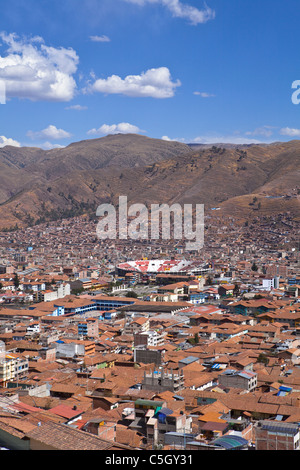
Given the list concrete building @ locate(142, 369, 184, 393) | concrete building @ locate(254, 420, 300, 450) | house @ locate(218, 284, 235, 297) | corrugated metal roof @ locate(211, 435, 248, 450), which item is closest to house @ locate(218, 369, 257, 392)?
concrete building @ locate(142, 369, 184, 393)

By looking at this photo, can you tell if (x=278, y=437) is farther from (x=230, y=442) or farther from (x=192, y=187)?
(x=192, y=187)

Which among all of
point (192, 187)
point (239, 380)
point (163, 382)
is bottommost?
point (239, 380)

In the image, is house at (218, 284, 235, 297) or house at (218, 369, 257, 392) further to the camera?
house at (218, 284, 235, 297)

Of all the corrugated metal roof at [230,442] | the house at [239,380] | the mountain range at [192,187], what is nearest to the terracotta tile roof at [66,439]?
the corrugated metal roof at [230,442]

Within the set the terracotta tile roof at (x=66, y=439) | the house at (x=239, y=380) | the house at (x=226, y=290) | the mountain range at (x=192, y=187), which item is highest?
the mountain range at (x=192, y=187)

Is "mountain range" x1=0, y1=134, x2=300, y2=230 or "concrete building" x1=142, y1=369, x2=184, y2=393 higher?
"mountain range" x1=0, y1=134, x2=300, y2=230

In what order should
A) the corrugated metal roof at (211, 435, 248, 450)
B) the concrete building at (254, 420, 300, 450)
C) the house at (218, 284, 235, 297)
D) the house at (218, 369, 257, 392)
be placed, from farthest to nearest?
the house at (218, 284, 235, 297), the house at (218, 369, 257, 392), the concrete building at (254, 420, 300, 450), the corrugated metal roof at (211, 435, 248, 450)

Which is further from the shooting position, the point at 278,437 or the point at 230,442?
the point at 278,437

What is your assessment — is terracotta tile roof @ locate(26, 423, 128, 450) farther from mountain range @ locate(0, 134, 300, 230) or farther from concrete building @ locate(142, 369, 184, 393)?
mountain range @ locate(0, 134, 300, 230)

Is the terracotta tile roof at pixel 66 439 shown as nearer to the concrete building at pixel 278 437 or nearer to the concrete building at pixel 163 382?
the concrete building at pixel 278 437

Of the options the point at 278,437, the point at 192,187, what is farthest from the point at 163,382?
the point at 192,187
